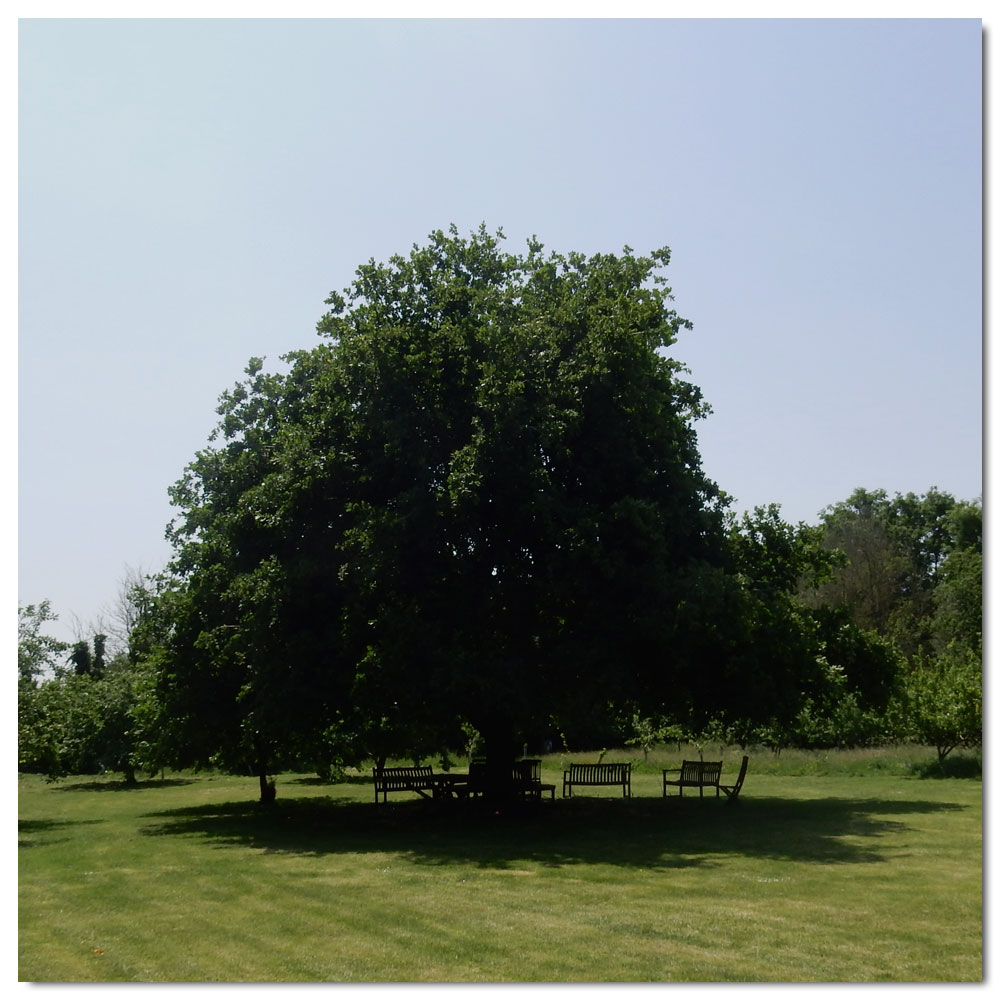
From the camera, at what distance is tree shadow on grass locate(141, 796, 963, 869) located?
1539 centimetres

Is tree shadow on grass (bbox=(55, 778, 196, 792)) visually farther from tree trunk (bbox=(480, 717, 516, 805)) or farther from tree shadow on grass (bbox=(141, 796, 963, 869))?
tree trunk (bbox=(480, 717, 516, 805))

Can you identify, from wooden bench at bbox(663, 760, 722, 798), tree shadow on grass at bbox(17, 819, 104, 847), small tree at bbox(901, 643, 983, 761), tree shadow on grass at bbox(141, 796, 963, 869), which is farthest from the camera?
small tree at bbox(901, 643, 983, 761)

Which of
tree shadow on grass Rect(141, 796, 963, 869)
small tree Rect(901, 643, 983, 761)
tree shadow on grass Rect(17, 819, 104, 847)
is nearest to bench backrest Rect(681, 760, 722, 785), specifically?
tree shadow on grass Rect(141, 796, 963, 869)

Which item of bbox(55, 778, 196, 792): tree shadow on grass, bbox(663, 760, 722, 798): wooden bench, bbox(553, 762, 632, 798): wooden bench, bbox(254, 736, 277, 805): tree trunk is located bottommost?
bbox(55, 778, 196, 792): tree shadow on grass

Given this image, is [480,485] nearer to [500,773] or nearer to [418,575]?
[418,575]

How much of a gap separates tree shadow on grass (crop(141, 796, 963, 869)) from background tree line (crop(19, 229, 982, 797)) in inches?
63.9

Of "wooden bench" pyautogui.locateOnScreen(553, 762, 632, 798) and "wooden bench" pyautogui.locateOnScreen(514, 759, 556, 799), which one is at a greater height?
"wooden bench" pyautogui.locateOnScreen(514, 759, 556, 799)

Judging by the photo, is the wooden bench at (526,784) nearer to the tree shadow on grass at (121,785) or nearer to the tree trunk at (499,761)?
the tree trunk at (499,761)

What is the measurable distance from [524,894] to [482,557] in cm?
922

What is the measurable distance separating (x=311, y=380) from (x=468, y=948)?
16.9 meters

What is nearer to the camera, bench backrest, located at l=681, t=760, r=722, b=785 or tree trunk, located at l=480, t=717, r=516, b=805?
tree trunk, located at l=480, t=717, r=516, b=805

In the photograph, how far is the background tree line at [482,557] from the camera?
1888 centimetres

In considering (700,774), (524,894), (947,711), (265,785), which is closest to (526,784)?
(700,774)

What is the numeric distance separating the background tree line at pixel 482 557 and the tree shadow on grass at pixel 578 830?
162cm
